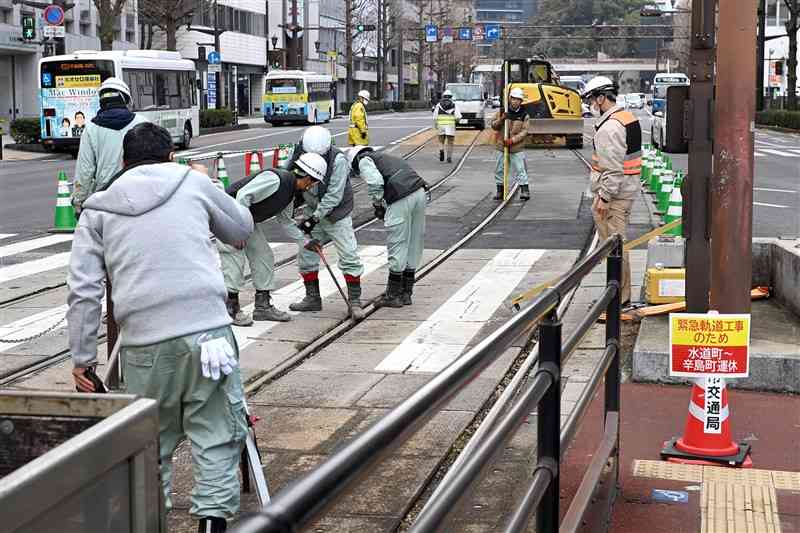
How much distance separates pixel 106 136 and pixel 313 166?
1541mm

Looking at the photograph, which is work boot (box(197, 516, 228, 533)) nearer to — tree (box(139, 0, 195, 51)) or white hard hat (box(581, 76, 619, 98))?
white hard hat (box(581, 76, 619, 98))

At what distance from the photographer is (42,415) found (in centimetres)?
278

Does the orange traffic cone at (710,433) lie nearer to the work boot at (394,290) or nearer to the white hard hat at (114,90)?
the white hard hat at (114,90)

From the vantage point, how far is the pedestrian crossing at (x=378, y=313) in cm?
902

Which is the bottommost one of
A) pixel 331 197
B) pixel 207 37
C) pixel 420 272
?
pixel 420 272

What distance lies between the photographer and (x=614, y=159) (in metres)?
10.1

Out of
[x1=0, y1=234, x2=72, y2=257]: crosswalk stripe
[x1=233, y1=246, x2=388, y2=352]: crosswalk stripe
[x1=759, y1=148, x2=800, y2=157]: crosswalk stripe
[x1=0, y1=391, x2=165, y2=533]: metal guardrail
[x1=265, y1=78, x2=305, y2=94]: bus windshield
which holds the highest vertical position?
[x1=265, y1=78, x2=305, y2=94]: bus windshield

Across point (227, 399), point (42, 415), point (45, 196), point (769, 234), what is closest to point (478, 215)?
point (769, 234)

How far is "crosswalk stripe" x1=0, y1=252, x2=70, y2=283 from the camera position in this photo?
1299cm

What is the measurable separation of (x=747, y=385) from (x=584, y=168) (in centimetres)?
2065

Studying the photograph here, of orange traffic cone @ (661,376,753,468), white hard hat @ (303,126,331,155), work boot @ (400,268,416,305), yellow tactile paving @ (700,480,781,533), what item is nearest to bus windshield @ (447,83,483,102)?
work boot @ (400,268,416,305)

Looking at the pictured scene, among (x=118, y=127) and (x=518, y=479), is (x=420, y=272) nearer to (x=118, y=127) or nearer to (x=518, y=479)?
(x=118, y=127)

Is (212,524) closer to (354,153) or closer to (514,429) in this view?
(514,429)

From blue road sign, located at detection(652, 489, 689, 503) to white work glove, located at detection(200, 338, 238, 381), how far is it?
2255 millimetres
